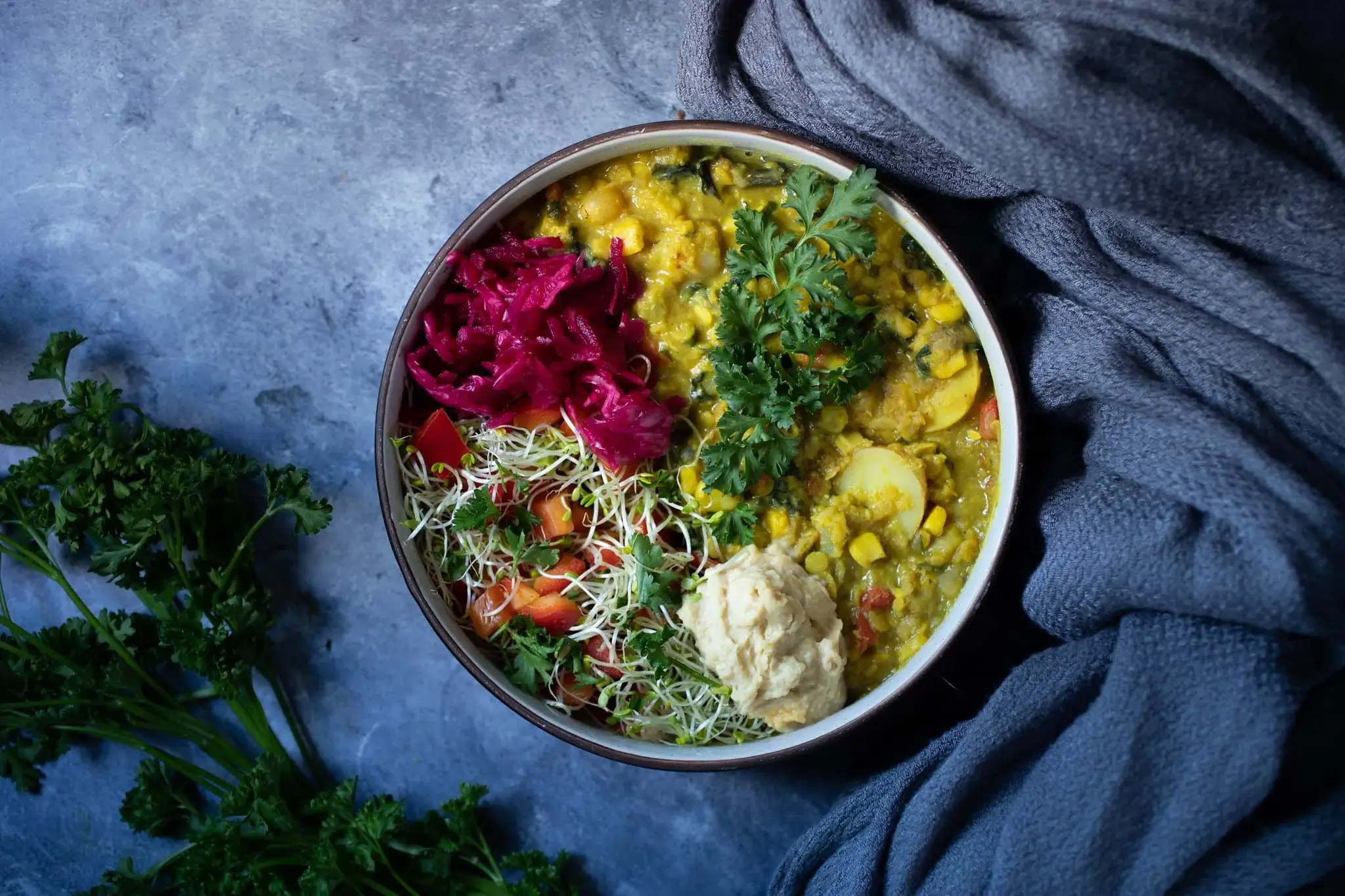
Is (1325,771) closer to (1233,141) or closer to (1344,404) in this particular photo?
(1344,404)

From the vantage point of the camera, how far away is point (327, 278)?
2.58m

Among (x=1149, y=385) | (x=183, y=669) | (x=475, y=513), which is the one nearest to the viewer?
(x=1149, y=385)

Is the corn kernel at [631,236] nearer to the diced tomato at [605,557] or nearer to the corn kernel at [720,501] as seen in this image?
the corn kernel at [720,501]

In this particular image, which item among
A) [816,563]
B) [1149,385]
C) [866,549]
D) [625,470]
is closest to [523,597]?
[625,470]

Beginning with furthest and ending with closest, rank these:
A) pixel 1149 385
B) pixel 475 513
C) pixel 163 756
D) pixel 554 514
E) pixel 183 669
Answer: pixel 183 669
pixel 163 756
pixel 554 514
pixel 475 513
pixel 1149 385

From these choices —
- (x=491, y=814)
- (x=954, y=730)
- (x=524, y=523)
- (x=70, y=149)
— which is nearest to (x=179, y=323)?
(x=70, y=149)

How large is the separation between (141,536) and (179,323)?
55cm

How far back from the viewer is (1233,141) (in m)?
1.98

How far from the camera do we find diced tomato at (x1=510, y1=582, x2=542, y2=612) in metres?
2.29

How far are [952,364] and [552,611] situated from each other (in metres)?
0.97

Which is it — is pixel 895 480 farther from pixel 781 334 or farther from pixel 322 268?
pixel 322 268

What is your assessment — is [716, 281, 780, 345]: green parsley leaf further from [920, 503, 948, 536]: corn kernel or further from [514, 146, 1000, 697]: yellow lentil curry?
[920, 503, 948, 536]: corn kernel

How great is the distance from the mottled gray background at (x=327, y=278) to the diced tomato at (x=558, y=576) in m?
0.41

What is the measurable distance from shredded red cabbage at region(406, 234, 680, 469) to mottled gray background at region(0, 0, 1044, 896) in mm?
364
